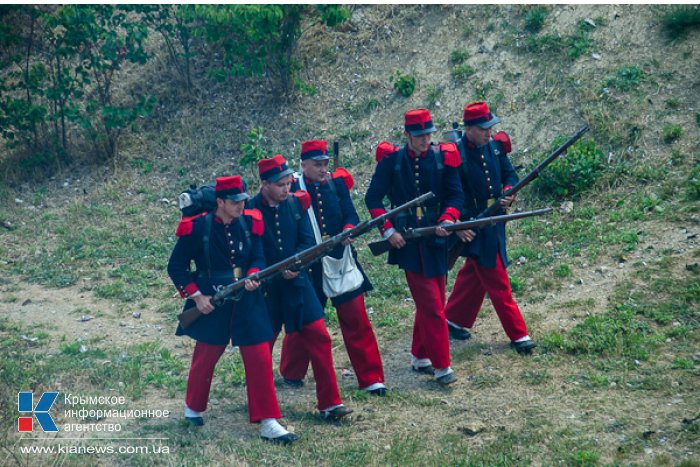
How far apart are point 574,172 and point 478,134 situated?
10.7 feet

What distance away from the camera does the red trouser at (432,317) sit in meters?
7.73

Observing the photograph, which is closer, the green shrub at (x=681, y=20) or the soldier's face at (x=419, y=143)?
the soldier's face at (x=419, y=143)

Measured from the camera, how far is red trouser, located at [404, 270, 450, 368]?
7.73m

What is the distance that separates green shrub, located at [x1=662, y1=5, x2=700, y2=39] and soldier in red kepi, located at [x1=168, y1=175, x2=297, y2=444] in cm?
769

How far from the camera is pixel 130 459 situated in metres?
6.69

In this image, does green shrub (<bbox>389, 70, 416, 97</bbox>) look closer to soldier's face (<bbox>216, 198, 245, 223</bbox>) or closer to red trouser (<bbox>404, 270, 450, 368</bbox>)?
red trouser (<bbox>404, 270, 450, 368</bbox>)

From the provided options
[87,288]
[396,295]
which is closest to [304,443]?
[396,295]

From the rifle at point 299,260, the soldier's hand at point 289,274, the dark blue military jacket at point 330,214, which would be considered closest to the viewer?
the rifle at point 299,260

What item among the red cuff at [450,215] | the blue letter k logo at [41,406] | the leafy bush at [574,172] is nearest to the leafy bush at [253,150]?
the leafy bush at [574,172]

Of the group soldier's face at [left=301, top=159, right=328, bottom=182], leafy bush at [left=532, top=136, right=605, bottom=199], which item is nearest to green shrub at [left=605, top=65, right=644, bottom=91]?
leafy bush at [left=532, top=136, right=605, bottom=199]

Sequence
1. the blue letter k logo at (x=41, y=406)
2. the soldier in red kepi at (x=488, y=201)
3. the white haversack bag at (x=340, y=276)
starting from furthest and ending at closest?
1. the soldier in red kepi at (x=488, y=201)
2. the white haversack bag at (x=340, y=276)
3. the blue letter k logo at (x=41, y=406)

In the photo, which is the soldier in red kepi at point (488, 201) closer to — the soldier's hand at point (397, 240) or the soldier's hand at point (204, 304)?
the soldier's hand at point (397, 240)

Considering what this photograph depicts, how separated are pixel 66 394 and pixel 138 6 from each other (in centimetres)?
874

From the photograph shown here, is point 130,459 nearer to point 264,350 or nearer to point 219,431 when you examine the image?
point 219,431
